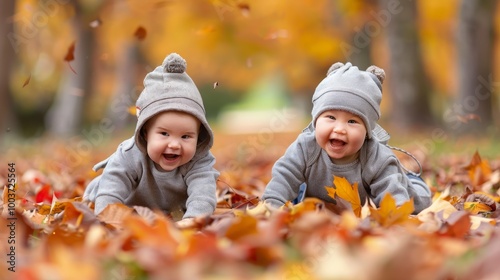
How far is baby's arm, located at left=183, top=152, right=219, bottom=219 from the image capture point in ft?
11.4

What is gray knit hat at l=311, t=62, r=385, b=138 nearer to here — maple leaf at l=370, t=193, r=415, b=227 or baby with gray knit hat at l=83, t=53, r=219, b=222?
baby with gray knit hat at l=83, t=53, r=219, b=222

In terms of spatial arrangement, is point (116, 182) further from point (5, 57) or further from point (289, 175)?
point (5, 57)

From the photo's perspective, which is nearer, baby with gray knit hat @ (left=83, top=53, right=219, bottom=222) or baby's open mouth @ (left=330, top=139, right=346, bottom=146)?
baby with gray knit hat @ (left=83, top=53, right=219, bottom=222)

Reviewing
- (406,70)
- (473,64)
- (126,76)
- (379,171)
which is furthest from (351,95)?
(126,76)

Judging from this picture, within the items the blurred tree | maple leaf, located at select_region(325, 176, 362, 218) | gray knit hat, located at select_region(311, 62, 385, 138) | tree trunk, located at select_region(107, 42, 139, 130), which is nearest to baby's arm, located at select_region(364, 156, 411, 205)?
gray knit hat, located at select_region(311, 62, 385, 138)

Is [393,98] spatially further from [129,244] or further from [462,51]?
[129,244]

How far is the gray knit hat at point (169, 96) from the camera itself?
3512mm

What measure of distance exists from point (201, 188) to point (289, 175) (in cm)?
48

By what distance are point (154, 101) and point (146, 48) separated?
2276cm

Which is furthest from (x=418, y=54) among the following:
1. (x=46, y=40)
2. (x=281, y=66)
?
(x=46, y=40)

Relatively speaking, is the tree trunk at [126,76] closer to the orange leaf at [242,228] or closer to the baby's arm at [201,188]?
the baby's arm at [201,188]

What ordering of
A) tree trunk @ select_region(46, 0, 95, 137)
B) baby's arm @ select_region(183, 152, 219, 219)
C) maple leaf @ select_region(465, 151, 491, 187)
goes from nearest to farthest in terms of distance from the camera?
baby's arm @ select_region(183, 152, 219, 219) < maple leaf @ select_region(465, 151, 491, 187) < tree trunk @ select_region(46, 0, 95, 137)

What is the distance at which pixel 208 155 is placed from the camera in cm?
382

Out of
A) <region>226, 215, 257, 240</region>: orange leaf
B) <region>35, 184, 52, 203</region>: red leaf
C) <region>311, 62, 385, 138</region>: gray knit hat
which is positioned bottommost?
<region>226, 215, 257, 240</region>: orange leaf
